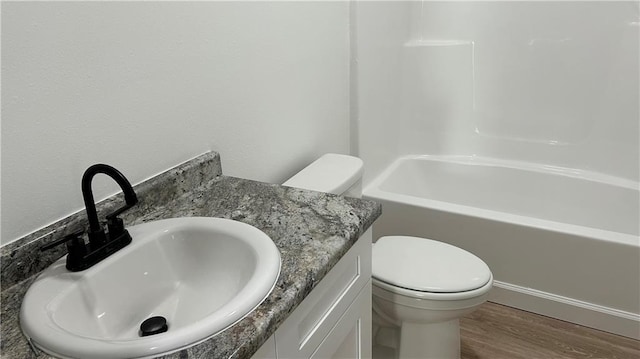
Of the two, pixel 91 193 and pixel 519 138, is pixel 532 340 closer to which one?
pixel 519 138

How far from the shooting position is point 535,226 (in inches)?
78.5

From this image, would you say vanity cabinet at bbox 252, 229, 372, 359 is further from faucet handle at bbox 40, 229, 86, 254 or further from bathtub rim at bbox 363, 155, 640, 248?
bathtub rim at bbox 363, 155, 640, 248

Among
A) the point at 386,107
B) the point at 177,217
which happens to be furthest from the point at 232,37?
the point at 386,107

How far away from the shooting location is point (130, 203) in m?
0.89

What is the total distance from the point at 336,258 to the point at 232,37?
2.43 ft

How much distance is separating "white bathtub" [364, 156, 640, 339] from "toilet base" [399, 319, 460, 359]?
1.80 feet

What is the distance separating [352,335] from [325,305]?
0.25 m

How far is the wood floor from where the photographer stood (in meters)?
1.90

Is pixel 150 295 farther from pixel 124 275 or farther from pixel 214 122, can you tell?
pixel 214 122

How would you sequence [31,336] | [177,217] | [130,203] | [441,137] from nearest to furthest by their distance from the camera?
[31,336] → [130,203] → [177,217] → [441,137]

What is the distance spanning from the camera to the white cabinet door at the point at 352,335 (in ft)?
3.61

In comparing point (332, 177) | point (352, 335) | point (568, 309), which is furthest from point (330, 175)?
point (568, 309)

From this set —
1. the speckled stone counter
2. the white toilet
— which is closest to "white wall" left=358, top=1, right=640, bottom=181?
the white toilet

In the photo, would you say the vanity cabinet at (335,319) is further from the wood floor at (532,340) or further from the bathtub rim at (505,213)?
the bathtub rim at (505,213)
